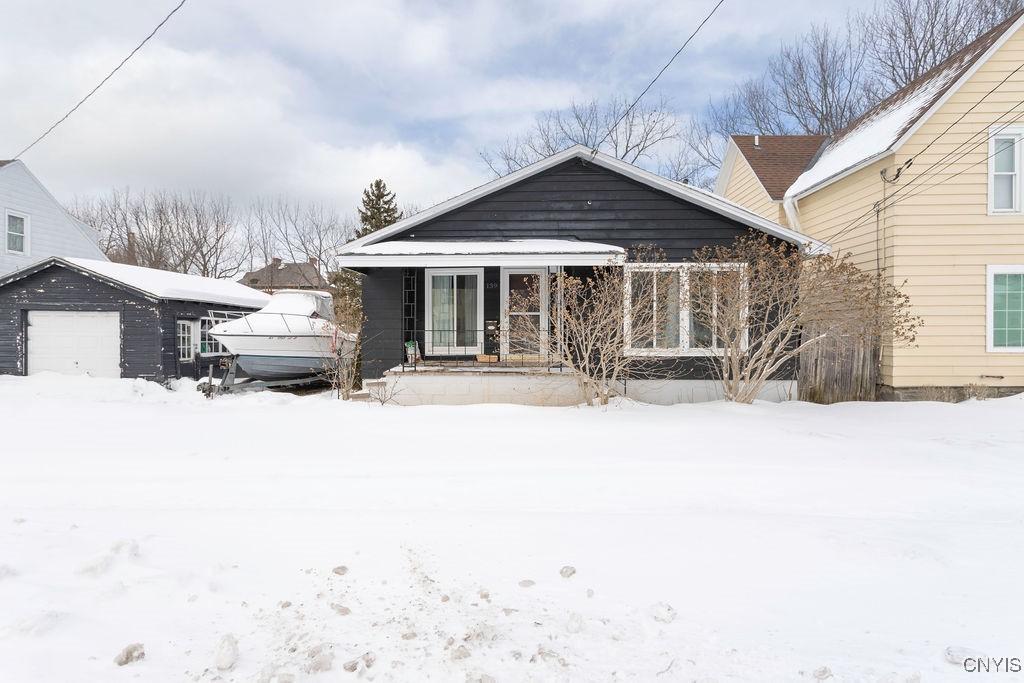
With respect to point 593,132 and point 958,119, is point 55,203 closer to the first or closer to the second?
point 593,132

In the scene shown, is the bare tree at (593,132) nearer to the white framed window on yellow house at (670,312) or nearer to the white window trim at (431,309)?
the white window trim at (431,309)

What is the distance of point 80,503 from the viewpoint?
4.40 meters

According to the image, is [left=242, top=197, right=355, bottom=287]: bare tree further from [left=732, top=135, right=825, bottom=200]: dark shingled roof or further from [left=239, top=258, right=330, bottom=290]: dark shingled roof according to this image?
[left=732, top=135, right=825, bottom=200]: dark shingled roof

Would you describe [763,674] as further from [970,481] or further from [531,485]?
[970,481]

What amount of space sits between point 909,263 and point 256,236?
34569mm

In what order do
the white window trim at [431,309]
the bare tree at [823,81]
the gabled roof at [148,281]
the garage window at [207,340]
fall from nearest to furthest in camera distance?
the white window trim at [431,309] < the gabled roof at [148,281] < the garage window at [207,340] < the bare tree at [823,81]

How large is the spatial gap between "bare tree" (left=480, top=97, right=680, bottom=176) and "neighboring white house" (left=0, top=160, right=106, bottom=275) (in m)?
18.3

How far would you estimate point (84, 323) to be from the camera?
46.3 feet

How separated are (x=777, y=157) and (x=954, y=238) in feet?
24.3

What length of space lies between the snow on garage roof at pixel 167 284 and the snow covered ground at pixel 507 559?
8.52 metres

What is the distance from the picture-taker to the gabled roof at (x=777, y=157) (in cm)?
1623

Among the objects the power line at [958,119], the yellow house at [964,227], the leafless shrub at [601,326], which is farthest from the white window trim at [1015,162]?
the leafless shrub at [601,326]

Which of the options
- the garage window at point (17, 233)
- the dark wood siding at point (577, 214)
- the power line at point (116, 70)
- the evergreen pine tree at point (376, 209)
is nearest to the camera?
the power line at point (116, 70)

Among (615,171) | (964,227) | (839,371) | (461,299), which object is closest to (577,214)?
(615,171)
